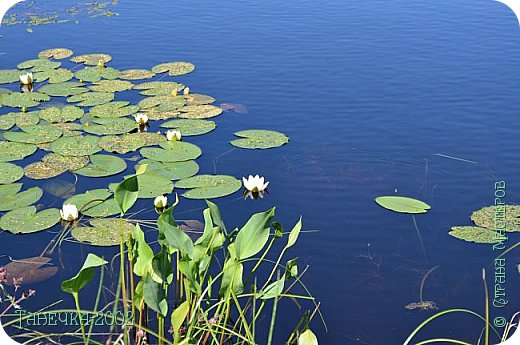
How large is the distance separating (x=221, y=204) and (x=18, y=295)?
1.01 meters

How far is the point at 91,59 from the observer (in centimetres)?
497

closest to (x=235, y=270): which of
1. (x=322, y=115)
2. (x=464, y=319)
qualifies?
(x=464, y=319)

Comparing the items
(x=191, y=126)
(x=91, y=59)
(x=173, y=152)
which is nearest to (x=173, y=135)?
(x=173, y=152)

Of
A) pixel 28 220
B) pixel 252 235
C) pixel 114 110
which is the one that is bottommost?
pixel 28 220

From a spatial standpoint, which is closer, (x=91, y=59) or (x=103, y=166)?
(x=103, y=166)

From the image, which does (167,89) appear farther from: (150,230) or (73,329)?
(73,329)

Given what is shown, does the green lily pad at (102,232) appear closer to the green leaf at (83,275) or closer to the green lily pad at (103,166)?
the green lily pad at (103,166)

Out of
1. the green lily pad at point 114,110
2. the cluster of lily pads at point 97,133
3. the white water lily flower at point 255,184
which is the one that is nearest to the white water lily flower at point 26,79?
the cluster of lily pads at point 97,133

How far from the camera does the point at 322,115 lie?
4.12 meters

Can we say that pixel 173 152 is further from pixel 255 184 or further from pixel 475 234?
pixel 475 234

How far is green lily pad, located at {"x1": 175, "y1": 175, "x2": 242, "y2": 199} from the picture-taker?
126 inches

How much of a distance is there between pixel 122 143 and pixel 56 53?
1760mm

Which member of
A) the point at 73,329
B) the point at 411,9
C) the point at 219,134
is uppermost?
the point at 411,9

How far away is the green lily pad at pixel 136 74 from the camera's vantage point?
4680mm
